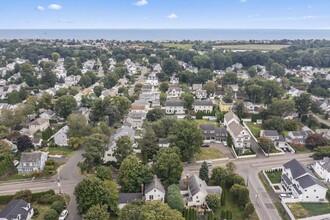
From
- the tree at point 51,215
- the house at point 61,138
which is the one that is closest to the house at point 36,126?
the house at point 61,138

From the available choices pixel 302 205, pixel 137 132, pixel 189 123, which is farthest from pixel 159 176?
pixel 137 132

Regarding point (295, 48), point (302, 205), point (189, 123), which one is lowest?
point (302, 205)

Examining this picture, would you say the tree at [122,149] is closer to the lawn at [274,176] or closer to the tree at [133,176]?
the tree at [133,176]

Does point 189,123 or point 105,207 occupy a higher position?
point 189,123

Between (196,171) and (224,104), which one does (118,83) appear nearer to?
(224,104)

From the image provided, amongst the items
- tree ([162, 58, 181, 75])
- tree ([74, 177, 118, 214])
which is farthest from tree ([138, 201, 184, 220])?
tree ([162, 58, 181, 75])

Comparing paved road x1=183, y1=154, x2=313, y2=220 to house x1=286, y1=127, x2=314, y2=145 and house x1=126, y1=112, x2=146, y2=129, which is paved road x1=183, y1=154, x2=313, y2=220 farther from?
house x1=126, y1=112, x2=146, y2=129
